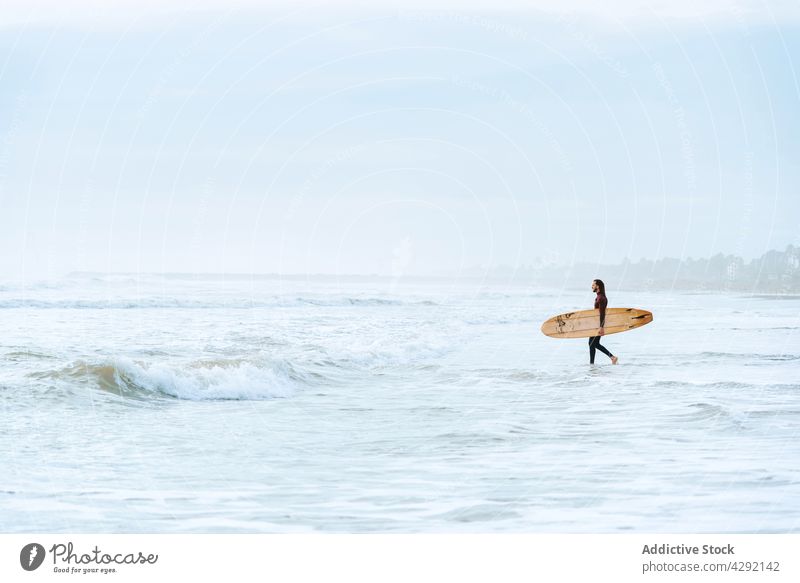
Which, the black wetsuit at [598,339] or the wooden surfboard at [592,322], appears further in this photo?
the wooden surfboard at [592,322]

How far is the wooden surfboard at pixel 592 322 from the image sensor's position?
75.8 feet

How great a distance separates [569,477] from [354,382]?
9.40 metres

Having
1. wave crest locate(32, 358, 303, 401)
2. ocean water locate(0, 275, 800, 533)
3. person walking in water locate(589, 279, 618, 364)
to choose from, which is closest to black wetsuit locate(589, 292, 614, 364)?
person walking in water locate(589, 279, 618, 364)

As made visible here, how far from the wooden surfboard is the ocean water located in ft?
2.82

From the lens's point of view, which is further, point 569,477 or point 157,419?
point 157,419

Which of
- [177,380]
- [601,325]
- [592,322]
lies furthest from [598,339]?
[177,380]

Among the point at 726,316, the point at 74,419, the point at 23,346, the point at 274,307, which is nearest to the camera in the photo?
the point at 74,419

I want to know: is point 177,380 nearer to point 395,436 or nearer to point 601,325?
point 395,436

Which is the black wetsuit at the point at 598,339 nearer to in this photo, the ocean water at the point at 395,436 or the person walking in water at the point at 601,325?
the person walking in water at the point at 601,325

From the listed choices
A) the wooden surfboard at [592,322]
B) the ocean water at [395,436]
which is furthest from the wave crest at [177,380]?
the wooden surfboard at [592,322]

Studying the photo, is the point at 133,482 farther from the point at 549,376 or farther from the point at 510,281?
the point at 510,281

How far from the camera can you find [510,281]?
105m

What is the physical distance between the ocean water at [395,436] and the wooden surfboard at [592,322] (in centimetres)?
86

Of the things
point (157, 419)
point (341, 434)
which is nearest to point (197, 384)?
point (157, 419)
